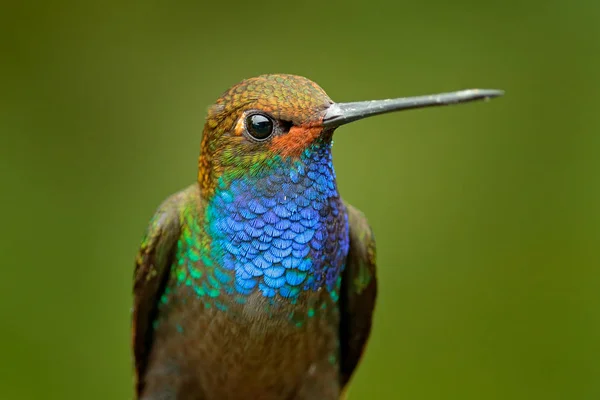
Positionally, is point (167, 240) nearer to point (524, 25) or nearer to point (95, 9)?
point (95, 9)

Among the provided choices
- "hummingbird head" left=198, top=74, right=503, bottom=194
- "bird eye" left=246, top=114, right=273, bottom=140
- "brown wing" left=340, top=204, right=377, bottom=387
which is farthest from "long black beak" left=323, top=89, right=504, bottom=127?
"brown wing" left=340, top=204, right=377, bottom=387

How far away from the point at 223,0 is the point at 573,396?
2.32 metres

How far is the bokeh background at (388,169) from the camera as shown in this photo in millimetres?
3432

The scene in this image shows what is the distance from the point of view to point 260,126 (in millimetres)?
1712

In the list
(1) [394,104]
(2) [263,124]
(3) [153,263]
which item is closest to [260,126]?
(2) [263,124]

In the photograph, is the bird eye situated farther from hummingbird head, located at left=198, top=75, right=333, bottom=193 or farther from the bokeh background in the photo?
the bokeh background

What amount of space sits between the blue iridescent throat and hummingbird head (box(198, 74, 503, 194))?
1.0 inches

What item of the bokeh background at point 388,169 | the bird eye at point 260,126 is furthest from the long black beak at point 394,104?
the bokeh background at point 388,169

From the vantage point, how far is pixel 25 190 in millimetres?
3443

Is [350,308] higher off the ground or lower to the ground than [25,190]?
lower

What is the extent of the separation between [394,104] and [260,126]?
13.0 inches

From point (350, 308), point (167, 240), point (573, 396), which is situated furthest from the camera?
point (573, 396)

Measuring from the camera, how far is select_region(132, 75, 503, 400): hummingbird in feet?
5.57

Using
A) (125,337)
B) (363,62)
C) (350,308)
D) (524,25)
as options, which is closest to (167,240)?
(350,308)
